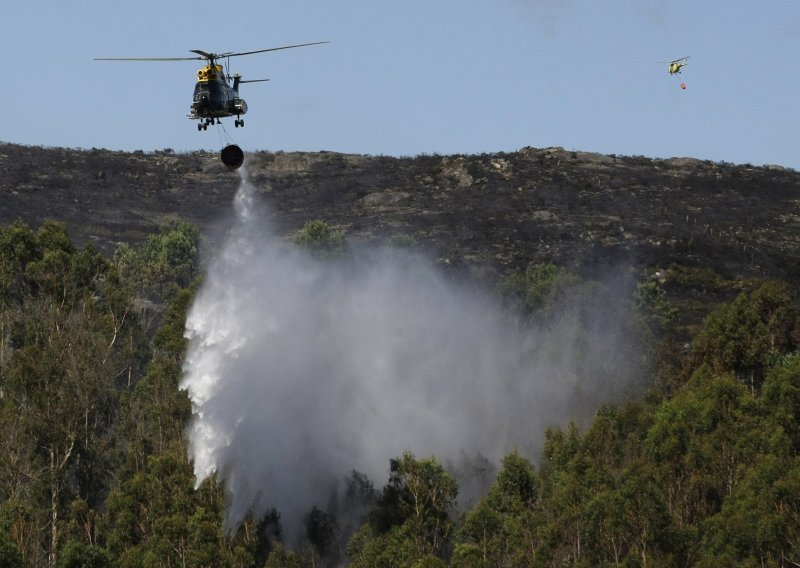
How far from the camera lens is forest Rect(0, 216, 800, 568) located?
7850 centimetres

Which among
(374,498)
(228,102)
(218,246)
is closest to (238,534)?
(374,498)

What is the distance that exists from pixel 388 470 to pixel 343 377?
17.8 meters

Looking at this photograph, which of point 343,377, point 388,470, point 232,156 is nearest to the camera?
point 232,156

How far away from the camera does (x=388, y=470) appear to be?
106750 millimetres

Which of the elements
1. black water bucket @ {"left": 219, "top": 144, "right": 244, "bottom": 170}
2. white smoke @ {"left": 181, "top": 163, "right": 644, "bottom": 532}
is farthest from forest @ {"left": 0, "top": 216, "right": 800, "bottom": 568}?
black water bucket @ {"left": 219, "top": 144, "right": 244, "bottom": 170}

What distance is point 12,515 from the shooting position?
81.9m

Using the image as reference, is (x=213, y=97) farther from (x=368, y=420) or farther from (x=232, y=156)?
(x=368, y=420)

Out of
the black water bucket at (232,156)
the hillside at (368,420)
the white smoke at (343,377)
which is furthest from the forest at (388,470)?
the black water bucket at (232,156)

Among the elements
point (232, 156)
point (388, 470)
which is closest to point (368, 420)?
point (388, 470)

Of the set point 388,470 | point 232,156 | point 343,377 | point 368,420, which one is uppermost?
point 232,156

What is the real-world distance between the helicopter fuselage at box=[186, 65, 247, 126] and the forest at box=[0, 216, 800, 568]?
2199 cm

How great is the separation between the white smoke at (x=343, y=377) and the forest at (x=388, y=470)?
9.43ft

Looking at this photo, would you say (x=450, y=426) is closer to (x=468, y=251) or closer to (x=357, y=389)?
(x=357, y=389)

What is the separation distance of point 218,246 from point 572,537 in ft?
332
